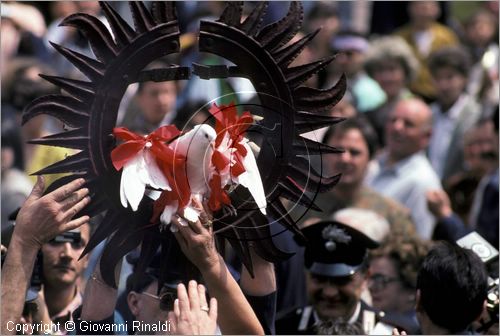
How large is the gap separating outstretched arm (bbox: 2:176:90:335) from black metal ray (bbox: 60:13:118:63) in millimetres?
430

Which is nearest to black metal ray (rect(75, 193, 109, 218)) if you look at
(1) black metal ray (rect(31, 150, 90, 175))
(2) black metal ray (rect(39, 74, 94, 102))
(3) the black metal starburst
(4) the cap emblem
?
(3) the black metal starburst

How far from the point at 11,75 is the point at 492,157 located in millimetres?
3055

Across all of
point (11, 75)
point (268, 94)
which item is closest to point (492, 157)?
point (11, 75)

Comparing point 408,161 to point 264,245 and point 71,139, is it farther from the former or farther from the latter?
point 71,139

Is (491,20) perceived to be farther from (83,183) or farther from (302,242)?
(83,183)

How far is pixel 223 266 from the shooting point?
4.24 meters

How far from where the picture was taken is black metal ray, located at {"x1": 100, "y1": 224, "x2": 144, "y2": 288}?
14.1 feet

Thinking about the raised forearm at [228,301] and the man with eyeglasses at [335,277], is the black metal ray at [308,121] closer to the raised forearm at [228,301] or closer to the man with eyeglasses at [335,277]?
the raised forearm at [228,301]

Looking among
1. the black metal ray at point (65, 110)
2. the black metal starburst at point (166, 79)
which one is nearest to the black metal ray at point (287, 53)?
the black metal starburst at point (166, 79)

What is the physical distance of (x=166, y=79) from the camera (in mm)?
4227

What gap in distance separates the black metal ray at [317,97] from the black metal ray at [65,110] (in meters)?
0.73

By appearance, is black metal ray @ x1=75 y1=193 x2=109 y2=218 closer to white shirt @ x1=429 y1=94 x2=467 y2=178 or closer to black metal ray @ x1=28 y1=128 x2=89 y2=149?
black metal ray @ x1=28 y1=128 x2=89 y2=149

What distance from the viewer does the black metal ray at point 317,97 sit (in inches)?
171

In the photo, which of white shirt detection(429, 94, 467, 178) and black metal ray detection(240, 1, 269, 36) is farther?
white shirt detection(429, 94, 467, 178)
